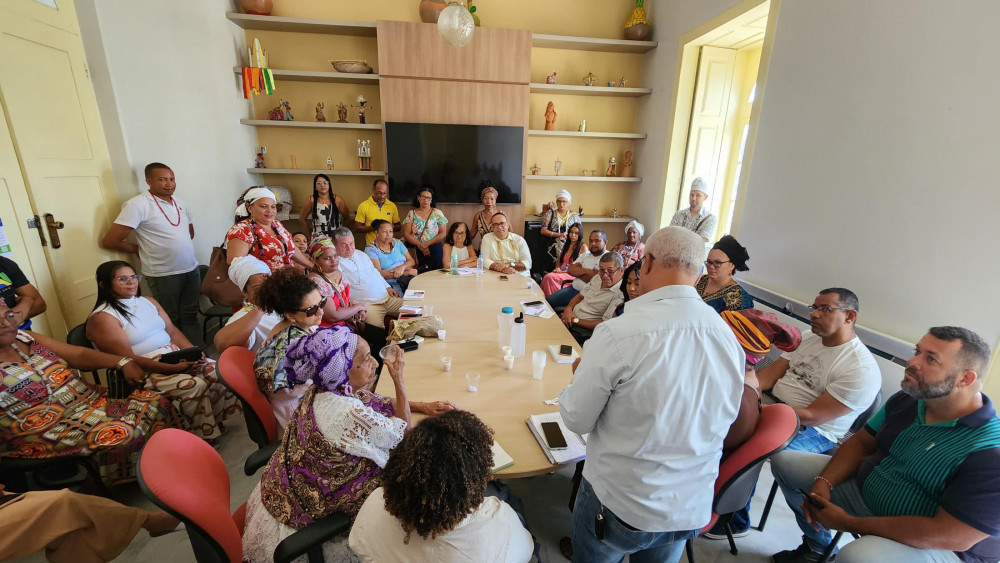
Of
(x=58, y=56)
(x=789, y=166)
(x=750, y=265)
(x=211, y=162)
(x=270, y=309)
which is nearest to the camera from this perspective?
(x=270, y=309)

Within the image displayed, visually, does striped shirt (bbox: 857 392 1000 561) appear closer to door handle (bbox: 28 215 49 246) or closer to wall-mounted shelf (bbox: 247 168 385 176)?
door handle (bbox: 28 215 49 246)

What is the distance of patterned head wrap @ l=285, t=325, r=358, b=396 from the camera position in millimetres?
1339

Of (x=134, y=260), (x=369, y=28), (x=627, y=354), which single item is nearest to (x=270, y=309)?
(x=627, y=354)

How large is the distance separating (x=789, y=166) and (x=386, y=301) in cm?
328

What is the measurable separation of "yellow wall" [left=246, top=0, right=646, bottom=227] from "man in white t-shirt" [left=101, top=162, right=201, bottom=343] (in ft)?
7.15

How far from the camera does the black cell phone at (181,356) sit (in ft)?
7.45

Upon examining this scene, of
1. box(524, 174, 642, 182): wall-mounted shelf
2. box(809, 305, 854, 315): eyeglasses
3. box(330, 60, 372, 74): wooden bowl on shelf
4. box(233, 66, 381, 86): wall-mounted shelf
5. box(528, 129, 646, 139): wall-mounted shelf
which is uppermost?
box(330, 60, 372, 74): wooden bowl on shelf

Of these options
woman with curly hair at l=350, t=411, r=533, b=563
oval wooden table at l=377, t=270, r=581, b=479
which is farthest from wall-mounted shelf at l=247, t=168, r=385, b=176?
woman with curly hair at l=350, t=411, r=533, b=563

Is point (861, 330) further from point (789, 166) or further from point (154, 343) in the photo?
point (154, 343)

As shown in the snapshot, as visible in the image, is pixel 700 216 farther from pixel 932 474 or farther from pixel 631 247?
pixel 932 474

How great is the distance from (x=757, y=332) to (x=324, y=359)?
1640mm

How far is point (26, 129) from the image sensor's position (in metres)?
2.28

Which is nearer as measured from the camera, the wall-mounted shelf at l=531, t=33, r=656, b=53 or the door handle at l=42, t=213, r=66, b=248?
the door handle at l=42, t=213, r=66, b=248

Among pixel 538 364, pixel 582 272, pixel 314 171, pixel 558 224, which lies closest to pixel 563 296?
pixel 582 272
